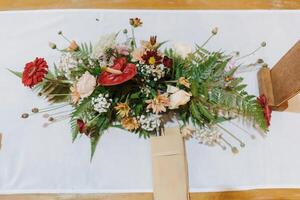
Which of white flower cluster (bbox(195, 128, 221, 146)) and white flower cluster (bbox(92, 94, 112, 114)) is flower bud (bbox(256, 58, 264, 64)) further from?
white flower cluster (bbox(92, 94, 112, 114))

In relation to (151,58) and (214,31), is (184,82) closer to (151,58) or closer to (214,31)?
(151,58)

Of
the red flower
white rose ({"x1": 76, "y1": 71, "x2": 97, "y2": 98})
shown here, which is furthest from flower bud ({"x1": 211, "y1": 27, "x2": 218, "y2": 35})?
the red flower

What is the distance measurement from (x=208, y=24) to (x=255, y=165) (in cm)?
42

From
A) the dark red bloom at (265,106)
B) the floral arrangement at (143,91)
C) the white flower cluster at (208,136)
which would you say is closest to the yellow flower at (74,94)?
the floral arrangement at (143,91)

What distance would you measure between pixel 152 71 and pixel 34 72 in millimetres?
315

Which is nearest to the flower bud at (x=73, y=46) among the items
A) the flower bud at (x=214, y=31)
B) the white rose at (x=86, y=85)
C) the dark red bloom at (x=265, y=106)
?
the white rose at (x=86, y=85)

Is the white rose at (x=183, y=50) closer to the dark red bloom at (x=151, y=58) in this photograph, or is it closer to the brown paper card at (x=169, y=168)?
the dark red bloom at (x=151, y=58)

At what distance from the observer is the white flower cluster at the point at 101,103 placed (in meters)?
0.77

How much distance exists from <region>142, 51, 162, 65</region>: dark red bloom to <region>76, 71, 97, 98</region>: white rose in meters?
0.13

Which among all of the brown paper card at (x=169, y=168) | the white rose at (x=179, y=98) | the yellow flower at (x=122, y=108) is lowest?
the brown paper card at (x=169, y=168)

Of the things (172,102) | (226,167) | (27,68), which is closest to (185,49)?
(172,102)

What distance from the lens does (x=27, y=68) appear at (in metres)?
0.85

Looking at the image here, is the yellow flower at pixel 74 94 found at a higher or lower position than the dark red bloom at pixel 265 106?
higher

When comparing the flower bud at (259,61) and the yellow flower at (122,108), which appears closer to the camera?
the yellow flower at (122,108)
